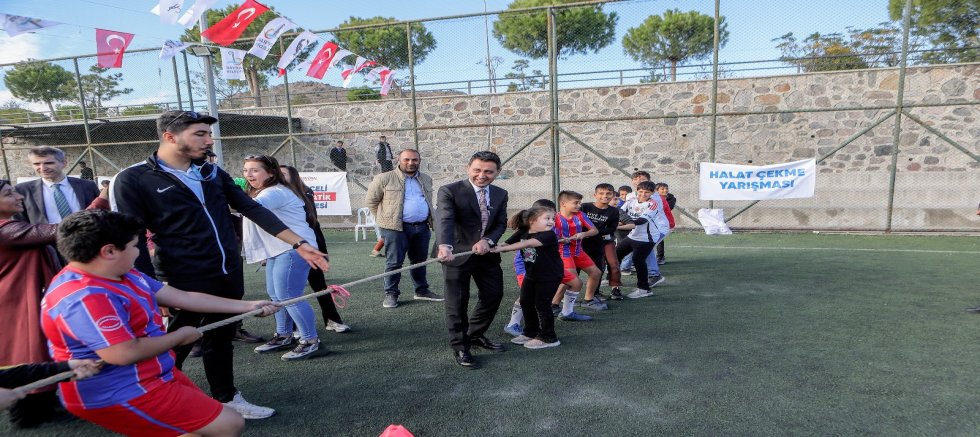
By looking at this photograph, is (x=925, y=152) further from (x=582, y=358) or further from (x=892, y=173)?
(x=582, y=358)

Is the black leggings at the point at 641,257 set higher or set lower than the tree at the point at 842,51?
lower

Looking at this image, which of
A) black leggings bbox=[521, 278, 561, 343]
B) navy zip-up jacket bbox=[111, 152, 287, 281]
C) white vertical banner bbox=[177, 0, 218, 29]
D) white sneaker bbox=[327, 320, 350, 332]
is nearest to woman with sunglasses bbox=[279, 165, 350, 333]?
white sneaker bbox=[327, 320, 350, 332]

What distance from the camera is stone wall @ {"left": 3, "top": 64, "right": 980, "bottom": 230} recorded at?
10109 millimetres

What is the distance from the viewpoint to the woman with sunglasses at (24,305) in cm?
299

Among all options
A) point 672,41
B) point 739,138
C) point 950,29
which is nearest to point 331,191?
point 739,138

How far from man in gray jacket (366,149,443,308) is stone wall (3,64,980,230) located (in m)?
3.95

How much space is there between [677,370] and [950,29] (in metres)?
11.6

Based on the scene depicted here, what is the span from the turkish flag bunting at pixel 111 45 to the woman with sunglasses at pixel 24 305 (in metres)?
6.79

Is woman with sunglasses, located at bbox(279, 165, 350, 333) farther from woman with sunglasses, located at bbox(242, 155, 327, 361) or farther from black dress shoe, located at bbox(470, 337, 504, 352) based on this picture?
black dress shoe, located at bbox(470, 337, 504, 352)

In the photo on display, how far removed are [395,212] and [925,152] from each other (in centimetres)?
1157

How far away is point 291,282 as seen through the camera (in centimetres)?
390

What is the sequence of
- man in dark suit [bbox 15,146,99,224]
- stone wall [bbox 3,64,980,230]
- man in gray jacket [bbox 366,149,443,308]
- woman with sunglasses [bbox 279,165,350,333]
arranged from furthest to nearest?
stone wall [bbox 3,64,980,230], man in gray jacket [bbox 366,149,443,308], woman with sunglasses [bbox 279,165,350,333], man in dark suit [bbox 15,146,99,224]

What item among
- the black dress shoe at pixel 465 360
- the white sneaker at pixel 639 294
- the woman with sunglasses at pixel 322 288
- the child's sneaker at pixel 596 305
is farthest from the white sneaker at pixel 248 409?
the white sneaker at pixel 639 294

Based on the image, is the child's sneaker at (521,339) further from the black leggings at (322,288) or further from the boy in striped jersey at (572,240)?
the black leggings at (322,288)
